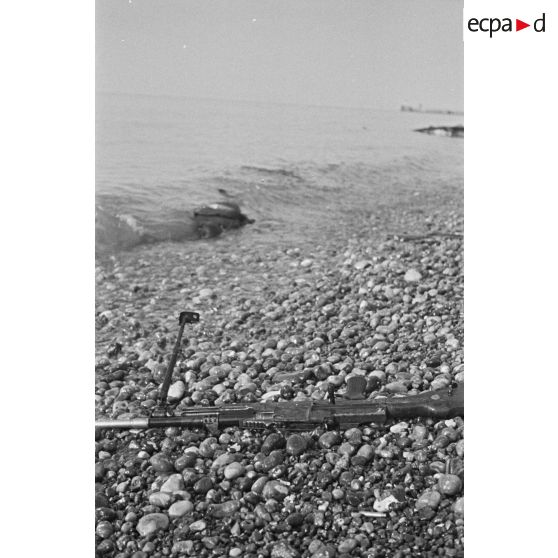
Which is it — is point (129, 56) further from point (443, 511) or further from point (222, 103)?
point (443, 511)

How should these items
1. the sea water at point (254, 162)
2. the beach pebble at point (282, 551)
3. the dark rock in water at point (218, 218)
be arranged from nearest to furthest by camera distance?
the beach pebble at point (282, 551) < the sea water at point (254, 162) < the dark rock in water at point (218, 218)

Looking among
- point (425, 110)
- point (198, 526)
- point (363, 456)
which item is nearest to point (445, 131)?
point (425, 110)

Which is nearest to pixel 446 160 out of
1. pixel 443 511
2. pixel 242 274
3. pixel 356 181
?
pixel 356 181

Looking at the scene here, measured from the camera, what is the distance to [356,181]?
119 inches

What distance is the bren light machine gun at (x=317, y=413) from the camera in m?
1.63

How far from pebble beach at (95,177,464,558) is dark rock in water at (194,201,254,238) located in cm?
6

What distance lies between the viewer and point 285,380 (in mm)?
1820

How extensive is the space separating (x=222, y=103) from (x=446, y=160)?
99 centimetres

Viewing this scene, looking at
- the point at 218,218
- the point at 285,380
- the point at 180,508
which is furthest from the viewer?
the point at 218,218

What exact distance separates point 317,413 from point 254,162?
1.42 metres

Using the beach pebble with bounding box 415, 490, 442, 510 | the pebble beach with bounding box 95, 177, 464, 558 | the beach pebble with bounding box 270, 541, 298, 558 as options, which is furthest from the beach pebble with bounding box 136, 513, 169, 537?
the beach pebble with bounding box 415, 490, 442, 510

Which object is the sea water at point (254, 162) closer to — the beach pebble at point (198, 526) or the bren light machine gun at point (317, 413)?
the bren light machine gun at point (317, 413)

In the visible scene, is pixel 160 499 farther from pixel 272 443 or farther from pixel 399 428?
pixel 399 428
